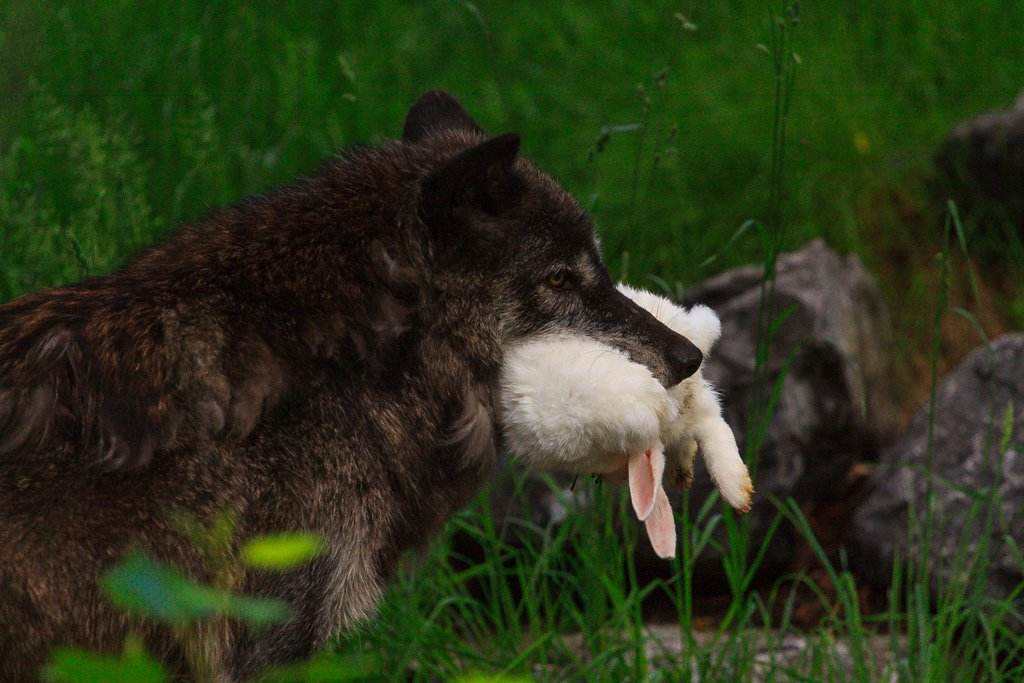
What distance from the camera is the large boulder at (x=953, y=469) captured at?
453cm

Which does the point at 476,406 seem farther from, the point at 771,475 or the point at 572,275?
the point at 771,475

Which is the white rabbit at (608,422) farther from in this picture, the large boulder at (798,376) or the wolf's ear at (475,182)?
the large boulder at (798,376)

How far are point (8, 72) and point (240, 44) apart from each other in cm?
388

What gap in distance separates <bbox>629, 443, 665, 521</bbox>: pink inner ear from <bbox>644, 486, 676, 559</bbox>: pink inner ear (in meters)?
0.02

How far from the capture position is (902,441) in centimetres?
500

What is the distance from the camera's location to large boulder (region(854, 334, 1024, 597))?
178 inches

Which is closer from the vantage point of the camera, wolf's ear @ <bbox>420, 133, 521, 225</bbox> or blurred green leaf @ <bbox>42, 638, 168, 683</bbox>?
blurred green leaf @ <bbox>42, 638, 168, 683</bbox>

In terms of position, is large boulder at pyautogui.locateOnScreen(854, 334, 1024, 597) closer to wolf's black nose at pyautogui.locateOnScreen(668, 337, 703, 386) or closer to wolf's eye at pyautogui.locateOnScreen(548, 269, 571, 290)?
wolf's black nose at pyautogui.locateOnScreen(668, 337, 703, 386)

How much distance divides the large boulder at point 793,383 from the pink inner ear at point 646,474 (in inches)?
66.7

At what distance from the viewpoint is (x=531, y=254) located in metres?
3.15

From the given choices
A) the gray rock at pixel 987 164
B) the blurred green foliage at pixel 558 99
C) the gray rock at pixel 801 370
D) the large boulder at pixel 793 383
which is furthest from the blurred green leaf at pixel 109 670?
the gray rock at pixel 987 164

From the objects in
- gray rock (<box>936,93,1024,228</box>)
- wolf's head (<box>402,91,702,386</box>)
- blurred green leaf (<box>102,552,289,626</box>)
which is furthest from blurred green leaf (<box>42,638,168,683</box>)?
gray rock (<box>936,93,1024,228</box>)

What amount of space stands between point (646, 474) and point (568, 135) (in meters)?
3.75

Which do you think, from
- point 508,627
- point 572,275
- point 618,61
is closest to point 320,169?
point 572,275
